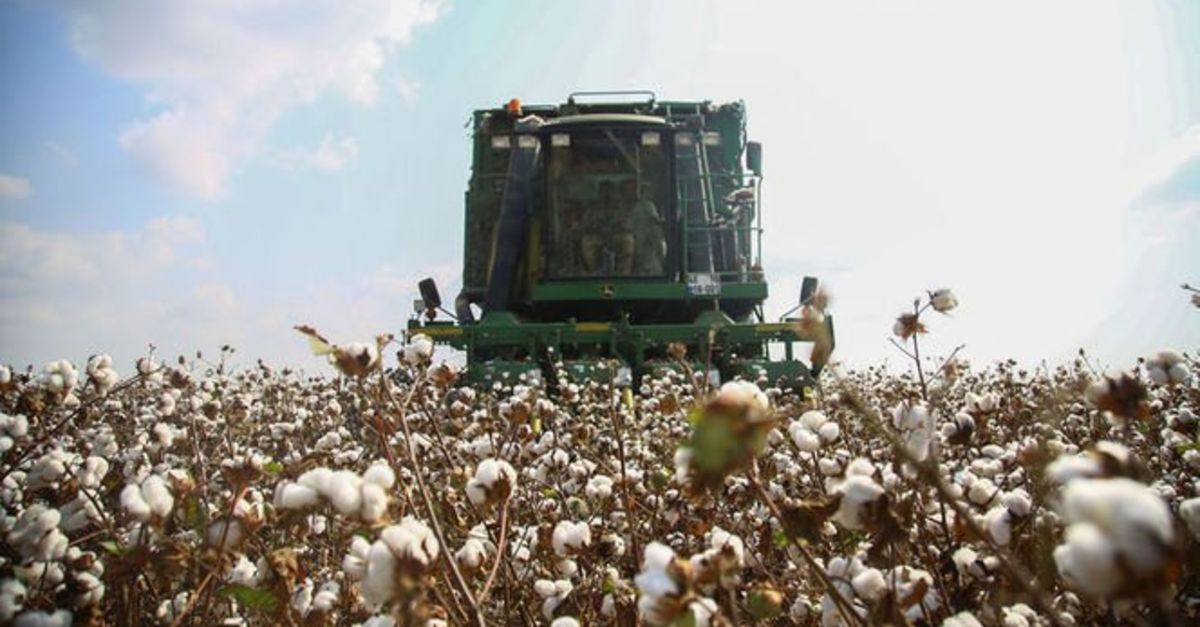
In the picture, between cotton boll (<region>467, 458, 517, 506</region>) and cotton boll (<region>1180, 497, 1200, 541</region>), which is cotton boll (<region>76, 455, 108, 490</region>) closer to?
cotton boll (<region>467, 458, 517, 506</region>)

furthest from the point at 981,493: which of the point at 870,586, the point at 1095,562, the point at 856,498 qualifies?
the point at 1095,562

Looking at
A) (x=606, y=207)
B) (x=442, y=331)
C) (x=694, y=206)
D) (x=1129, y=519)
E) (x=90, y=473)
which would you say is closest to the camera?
(x=1129, y=519)

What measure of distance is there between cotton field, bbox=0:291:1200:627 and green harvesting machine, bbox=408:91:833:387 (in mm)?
5928

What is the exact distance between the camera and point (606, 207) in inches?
401

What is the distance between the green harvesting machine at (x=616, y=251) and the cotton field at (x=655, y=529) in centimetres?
593

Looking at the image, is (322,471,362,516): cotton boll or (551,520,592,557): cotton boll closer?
(322,471,362,516): cotton boll

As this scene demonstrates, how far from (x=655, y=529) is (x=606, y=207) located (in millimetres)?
8024

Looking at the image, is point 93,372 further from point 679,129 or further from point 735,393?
point 679,129

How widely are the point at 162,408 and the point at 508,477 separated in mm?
2353

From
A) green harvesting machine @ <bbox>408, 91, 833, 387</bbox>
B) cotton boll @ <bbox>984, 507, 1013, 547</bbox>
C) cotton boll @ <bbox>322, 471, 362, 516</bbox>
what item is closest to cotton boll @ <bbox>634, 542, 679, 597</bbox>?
cotton boll @ <bbox>322, 471, 362, 516</bbox>

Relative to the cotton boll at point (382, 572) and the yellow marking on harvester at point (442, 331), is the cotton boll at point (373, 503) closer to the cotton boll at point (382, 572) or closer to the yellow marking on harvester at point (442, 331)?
the cotton boll at point (382, 572)

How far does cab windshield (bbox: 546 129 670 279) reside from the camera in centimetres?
1007

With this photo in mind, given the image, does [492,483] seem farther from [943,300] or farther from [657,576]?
[943,300]

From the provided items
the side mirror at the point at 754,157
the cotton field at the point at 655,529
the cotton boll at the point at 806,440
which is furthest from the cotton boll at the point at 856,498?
the side mirror at the point at 754,157
